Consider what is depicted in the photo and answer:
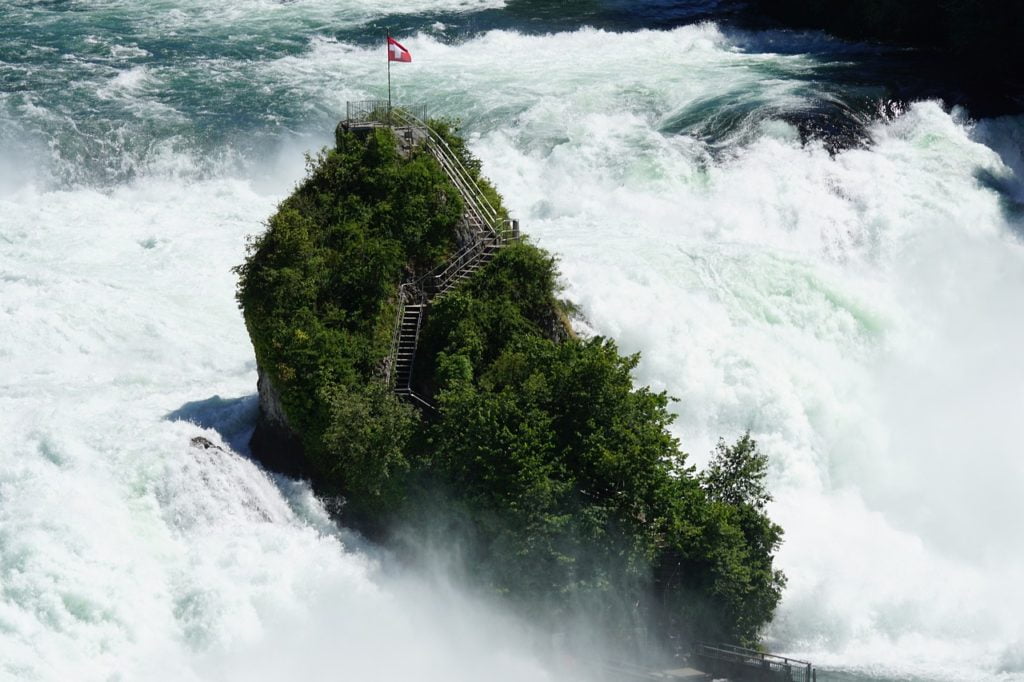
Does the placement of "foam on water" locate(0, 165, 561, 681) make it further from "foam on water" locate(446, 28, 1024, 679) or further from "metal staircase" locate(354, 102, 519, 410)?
"foam on water" locate(446, 28, 1024, 679)

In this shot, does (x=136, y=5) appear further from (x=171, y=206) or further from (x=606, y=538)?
(x=606, y=538)

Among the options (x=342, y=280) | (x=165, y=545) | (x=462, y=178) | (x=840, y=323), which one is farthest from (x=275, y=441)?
(x=840, y=323)

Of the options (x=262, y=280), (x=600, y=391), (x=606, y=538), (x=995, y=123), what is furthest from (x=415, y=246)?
(x=995, y=123)

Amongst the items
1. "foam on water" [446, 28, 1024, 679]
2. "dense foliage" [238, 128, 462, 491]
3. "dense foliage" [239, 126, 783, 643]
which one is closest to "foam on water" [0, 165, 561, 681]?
"dense foliage" [239, 126, 783, 643]

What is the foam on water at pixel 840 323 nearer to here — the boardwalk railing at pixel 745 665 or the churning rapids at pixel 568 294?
the churning rapids at pixel 568 294

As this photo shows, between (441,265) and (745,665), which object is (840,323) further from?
(745,665)
